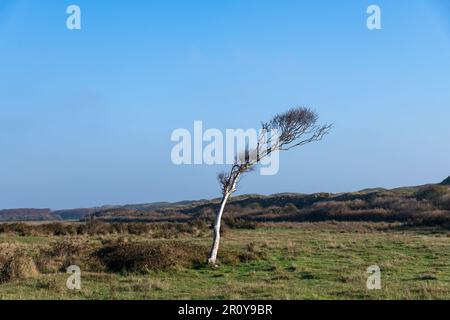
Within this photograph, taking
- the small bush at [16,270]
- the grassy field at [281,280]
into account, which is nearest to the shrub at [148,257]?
the grassy field at [281,280]

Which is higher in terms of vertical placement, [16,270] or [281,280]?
[16,270]

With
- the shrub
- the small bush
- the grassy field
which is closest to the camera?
the grassy field

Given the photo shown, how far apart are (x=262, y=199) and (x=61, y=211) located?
7009 centimetres

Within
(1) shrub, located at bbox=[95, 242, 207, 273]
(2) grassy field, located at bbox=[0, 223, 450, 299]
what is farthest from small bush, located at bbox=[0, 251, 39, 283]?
(1) shrub, located at bbox=[95, 242, 207, 273]

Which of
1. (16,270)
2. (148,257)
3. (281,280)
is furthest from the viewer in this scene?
(148,257)

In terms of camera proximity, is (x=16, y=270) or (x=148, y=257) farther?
(x=148, y=257)

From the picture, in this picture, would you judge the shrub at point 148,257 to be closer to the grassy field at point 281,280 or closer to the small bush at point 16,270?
the grassy field at point 281,280

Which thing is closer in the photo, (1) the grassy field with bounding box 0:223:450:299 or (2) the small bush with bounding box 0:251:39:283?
(1) the grassy field with bounding box 0:223:450:299

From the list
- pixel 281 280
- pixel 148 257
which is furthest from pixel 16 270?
pixel 281 280

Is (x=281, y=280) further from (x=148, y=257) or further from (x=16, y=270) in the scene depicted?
(x=16, y=270)

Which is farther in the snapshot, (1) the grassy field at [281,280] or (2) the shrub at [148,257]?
(2) the shrub at [148,257]

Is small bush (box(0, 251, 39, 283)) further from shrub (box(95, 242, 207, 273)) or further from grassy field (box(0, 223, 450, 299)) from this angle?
shrub (box(95, 242, 207, 273))

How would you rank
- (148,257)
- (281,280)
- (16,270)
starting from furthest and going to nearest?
(148,257)
(16,270)
(281,280)
